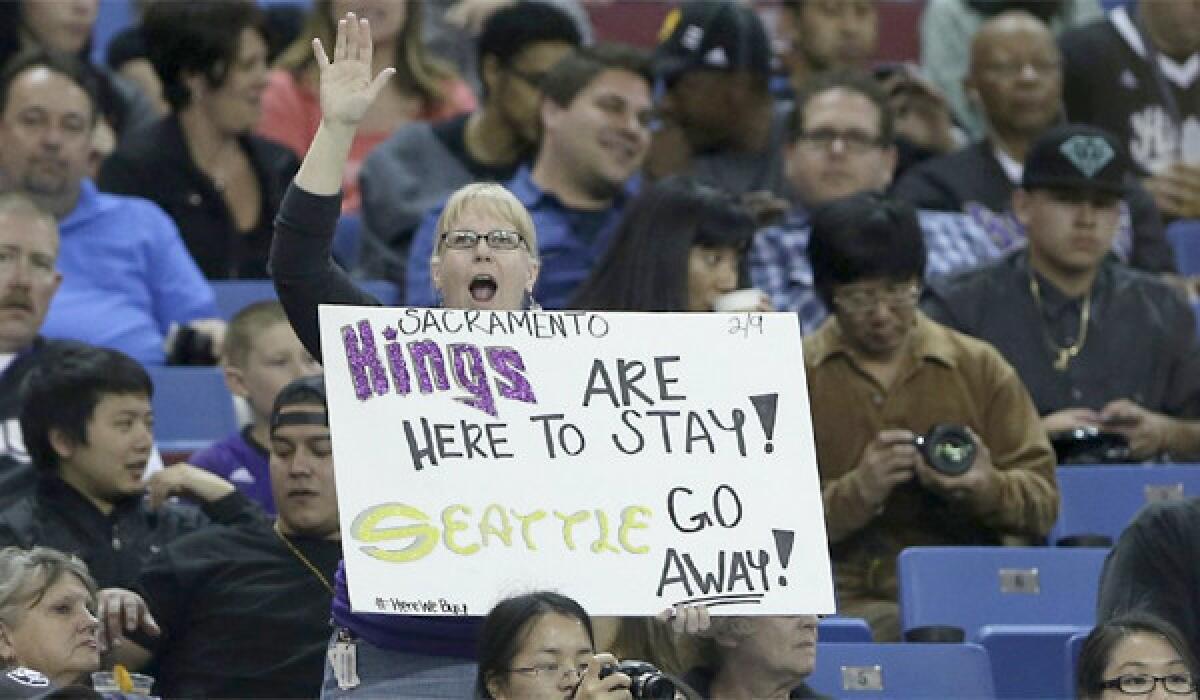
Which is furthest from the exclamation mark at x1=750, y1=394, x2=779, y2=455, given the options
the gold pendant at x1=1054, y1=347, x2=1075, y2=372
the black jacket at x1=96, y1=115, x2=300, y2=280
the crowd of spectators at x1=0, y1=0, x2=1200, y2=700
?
the black jacket at x1=96, y1=115, x2=300, y2=280

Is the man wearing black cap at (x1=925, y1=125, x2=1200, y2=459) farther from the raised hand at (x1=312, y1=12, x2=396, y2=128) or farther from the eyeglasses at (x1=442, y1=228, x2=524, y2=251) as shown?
the raised hand at (x1=312, y1=12, x2=396, y2=128)

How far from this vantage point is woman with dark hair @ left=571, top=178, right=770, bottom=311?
6723mm

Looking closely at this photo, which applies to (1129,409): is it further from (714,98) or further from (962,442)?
(714,98)

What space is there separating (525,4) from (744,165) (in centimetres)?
87

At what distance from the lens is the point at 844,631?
587cm

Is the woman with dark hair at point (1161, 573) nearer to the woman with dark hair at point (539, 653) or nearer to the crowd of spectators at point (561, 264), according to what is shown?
the crowd of spectators at point (561, 264)

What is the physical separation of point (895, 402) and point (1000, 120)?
2.25m

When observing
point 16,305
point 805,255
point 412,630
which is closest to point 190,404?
point 16,305

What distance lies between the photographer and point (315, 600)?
599 centimetres

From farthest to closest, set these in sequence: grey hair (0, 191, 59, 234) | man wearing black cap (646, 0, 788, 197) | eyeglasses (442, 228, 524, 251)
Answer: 1. man wearing black cap (646, 0, 788, 197)
2. grey hair (0, 191, 59, 234)
3. eyeglasses (442, 228, 524, 251)

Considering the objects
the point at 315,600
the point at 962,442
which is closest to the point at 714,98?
the point at 962,442

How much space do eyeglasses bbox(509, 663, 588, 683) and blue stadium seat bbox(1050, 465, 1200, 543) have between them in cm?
249

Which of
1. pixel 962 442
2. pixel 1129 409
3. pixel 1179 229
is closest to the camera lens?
pixel 962 442

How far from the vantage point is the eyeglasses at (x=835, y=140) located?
7.96 m
